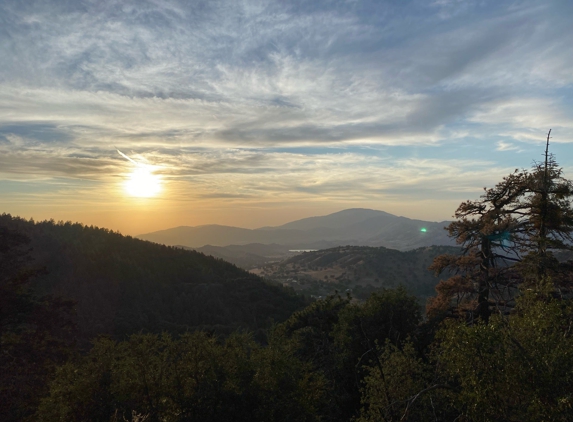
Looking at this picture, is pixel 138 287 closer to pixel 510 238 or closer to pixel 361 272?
pixel 510 238

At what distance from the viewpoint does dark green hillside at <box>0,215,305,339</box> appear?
144 ft

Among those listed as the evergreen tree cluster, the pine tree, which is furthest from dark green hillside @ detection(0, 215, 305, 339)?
the pine tree

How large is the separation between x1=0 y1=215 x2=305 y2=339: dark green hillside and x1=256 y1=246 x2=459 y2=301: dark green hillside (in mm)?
31842

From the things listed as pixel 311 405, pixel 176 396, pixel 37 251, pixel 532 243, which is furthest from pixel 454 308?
pixel 37 251

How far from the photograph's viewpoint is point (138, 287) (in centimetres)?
5128

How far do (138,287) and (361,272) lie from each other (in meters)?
74.9

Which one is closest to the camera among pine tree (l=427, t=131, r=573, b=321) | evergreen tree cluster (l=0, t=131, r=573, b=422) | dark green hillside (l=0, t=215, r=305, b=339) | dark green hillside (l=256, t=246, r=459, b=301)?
evergreen tree cluster (l=0, t=131, r=573, b=422)

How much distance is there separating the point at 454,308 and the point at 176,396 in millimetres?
16560

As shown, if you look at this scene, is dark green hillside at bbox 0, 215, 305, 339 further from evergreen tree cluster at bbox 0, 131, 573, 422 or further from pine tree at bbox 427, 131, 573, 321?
pine tree at bbox 427, 131, 573, 321

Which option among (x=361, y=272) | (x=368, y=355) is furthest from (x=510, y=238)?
(x=361, y=272)

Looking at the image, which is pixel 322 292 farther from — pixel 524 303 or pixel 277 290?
pixel 524 303

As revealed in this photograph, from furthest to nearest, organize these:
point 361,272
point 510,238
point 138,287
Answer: point 361,272 < point 138,287 < point 510,238

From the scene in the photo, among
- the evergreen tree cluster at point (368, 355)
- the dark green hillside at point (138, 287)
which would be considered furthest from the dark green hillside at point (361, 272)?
the evergreen tree cluster at point (368, 355)

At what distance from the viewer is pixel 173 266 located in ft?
200
